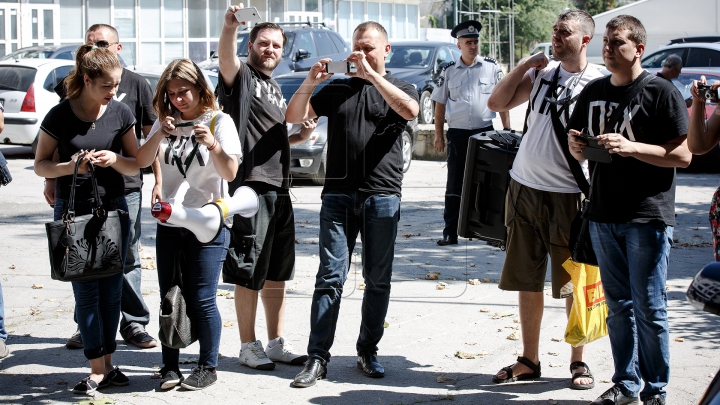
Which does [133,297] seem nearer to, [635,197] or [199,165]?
[199,165]

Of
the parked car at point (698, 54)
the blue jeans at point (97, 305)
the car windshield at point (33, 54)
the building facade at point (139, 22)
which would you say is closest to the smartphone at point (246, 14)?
the blue jeans at point (97, 305)

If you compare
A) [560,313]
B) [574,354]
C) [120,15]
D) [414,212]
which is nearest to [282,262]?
[574,354]

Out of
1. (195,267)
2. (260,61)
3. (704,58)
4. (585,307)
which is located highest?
(704,58)

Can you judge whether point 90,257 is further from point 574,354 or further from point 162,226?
point 574,354

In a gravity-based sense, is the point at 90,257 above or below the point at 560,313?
above

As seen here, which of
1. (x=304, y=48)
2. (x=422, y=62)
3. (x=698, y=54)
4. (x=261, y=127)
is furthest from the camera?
(x=422, y=62)

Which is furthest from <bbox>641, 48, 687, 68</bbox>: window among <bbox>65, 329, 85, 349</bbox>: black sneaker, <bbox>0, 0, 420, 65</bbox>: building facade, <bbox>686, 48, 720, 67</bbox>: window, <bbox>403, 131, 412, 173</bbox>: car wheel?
<bbox>0, 0, 420, 65</bbox>: building facade

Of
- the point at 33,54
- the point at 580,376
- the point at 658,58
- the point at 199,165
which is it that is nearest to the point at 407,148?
the point at 658,58

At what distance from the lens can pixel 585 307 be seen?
187 inches

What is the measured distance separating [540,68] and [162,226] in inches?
90.6

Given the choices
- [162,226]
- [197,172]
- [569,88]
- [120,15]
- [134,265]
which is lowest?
[134,265]

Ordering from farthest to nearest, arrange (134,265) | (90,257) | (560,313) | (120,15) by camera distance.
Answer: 1. (120,15)
2. (560,313)
3. (134,265)
4. (90,257)

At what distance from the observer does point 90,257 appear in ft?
15.1

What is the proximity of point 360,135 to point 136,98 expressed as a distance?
1636 millimetres
